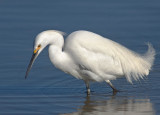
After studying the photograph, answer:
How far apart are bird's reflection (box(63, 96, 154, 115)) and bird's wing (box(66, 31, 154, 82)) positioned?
52 cm

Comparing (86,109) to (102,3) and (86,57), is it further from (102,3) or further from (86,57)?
(102,3)

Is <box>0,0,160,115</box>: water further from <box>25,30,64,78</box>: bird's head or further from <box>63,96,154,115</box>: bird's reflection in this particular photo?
<box>25,30,64,78</box>: bird's head

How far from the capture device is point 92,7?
43.2 feet

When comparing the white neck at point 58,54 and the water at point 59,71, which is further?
the white neck at point 58,54

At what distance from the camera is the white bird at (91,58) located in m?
8.49

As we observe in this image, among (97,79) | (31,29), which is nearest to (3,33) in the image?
(31,29)

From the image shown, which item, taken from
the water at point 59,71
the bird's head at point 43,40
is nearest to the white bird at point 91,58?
the bird's head at point 43,40

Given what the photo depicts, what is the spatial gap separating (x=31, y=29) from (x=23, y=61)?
167 cm

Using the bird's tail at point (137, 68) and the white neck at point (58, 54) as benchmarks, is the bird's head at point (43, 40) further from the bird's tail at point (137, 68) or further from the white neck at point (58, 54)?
the bird's tail at point (137, 68)

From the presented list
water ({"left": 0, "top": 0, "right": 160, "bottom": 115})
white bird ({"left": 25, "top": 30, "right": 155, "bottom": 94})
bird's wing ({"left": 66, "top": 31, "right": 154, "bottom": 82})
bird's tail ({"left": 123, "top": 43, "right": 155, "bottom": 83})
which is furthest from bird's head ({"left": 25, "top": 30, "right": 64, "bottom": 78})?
bird's tail ({"left": 123, "top": 43, "right": 155, "bottom": 83})

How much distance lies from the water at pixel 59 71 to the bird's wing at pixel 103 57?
0.39 meters

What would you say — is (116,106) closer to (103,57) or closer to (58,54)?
(103,57)

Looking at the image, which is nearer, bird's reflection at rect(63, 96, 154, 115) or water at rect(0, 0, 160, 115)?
bird's reflection at rect(63, 96, 154, 115)

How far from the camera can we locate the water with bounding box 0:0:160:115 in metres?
8.19
